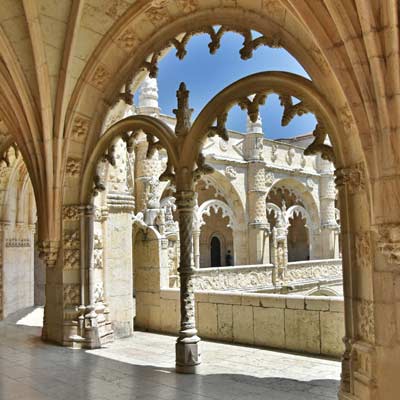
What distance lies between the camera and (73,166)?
5.96 metres

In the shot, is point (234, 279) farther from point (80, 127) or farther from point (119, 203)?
point (80, 127)

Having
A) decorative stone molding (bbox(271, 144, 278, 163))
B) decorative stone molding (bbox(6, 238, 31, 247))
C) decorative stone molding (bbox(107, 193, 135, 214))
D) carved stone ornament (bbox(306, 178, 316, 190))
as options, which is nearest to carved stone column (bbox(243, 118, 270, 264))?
decorative stone molding (bbox(271, 144, 278, 163))

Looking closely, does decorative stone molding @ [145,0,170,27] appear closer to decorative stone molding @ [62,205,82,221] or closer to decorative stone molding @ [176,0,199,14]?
decorative stone molding @ [176,0,199,14]

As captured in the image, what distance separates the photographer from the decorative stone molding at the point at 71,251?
19.4 ft

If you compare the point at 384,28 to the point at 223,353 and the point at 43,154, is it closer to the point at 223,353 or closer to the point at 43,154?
the point at 223,353

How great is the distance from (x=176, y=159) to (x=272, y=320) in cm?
208

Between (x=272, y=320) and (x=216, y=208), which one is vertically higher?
(x=216, y=208)

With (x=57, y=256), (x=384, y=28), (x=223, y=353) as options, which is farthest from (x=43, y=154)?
(x=384, y=28)

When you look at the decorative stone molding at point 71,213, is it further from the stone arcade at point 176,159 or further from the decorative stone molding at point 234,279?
the decorative stone molding at point 234,279

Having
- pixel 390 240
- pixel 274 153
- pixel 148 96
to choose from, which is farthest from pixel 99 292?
pixel 274 153

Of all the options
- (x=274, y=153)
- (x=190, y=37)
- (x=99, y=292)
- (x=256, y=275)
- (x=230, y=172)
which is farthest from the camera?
(x=274, y=153)

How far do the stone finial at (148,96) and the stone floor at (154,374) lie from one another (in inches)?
328

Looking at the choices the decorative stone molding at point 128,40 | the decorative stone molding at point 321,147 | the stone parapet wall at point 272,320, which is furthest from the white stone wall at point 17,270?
the decorative stone molding at point 321,147

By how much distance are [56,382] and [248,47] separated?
3310 mm
